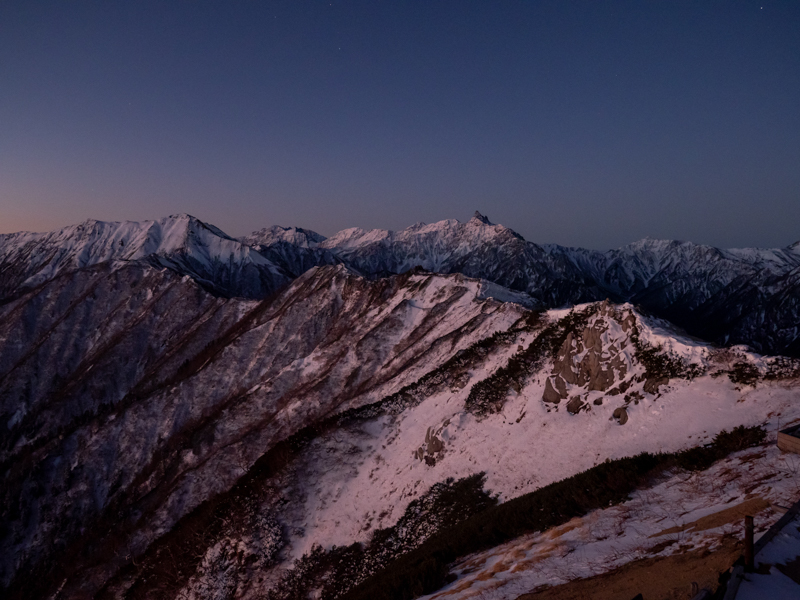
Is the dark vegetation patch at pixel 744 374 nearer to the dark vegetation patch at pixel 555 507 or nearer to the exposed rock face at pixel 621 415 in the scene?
the dark vegetation patch at pixel 555 507

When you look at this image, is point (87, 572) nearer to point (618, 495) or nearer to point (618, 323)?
point (618, 495)

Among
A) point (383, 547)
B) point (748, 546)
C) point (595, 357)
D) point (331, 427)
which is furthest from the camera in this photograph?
point (331, 427)

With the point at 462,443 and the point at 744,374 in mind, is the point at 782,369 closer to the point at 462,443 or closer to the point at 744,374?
the point at 744,374

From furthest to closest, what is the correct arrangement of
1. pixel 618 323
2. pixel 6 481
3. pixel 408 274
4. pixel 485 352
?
pixel 408 274
pixel 6 481
pixel 485 352
pixel 618 323

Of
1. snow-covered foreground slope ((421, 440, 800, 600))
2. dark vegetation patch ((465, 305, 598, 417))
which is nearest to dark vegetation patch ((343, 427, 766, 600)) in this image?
snow-covered foreground slope ((421, 440, 800, 600))

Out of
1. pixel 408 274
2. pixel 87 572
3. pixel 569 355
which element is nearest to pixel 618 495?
pixel 569 355

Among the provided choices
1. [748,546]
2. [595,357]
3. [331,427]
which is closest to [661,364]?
[595,357]
